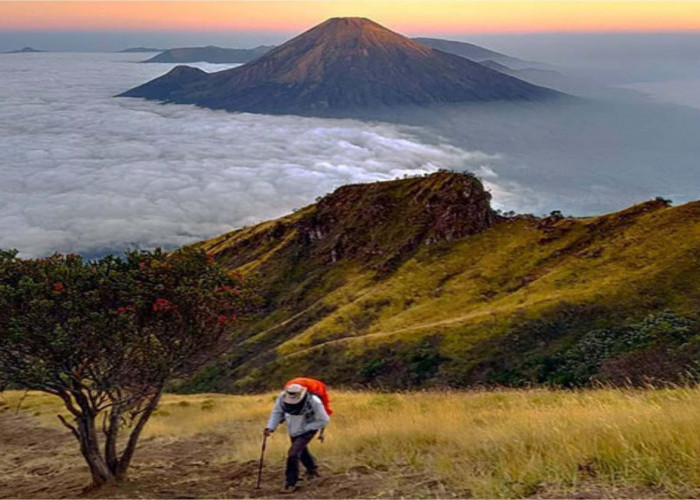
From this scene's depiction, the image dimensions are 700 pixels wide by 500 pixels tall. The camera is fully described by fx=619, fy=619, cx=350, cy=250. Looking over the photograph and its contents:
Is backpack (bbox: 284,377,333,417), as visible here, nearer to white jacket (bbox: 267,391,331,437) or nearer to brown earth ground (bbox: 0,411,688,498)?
white jacket (bbox: 267,391,331,437)

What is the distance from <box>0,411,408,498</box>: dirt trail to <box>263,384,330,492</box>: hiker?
438mm

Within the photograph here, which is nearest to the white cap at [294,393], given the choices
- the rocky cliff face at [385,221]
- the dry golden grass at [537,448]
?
the dry golden grass at [537,448]

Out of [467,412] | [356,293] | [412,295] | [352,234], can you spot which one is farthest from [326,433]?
[352,234]

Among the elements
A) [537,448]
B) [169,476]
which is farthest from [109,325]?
[537,448]

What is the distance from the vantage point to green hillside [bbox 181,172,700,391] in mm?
45469

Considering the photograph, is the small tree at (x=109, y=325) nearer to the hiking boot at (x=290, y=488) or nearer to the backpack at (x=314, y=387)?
the backpack at (x=314, y=387)

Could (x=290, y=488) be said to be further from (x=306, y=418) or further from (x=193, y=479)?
(x=193, y=479)

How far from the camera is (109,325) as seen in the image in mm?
13234

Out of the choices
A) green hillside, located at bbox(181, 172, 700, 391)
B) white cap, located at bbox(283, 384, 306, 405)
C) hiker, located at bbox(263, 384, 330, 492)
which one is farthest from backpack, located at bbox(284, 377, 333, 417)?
green hillside, located at bbox(181, 172, 700, 391)

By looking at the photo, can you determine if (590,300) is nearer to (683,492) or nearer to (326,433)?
(326,433)

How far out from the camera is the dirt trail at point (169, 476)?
10516 millimetres

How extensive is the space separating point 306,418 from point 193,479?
13.5 ft

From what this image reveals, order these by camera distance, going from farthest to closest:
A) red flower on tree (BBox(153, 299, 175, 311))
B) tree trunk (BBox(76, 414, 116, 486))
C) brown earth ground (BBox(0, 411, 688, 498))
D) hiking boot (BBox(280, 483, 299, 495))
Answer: tree trunk (BBox(76, 414, 116, 486)) → red flower on tree (BBox(153, 299, 175, 311)) → hiking boot (BBox(280, 483, 299, 495)) → brown earth ground (BBox(0, 411, 688, 498))

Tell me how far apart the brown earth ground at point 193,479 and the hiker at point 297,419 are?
0.44 m
